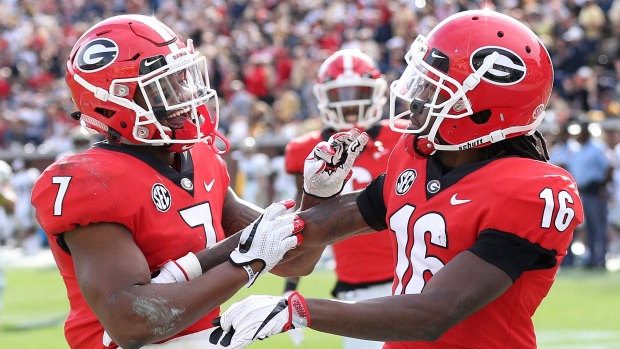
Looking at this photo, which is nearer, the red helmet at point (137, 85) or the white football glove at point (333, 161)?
the red helmet at point (137, 85)

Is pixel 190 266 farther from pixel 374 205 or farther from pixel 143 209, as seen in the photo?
pixel 374 205

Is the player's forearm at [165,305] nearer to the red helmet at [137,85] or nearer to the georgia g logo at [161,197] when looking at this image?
the georgia g logo at [161,197]

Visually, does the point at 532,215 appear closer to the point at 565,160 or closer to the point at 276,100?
the point at 565,160

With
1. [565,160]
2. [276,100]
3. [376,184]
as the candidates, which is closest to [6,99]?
[276,100]

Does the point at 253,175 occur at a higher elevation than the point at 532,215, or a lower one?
lower

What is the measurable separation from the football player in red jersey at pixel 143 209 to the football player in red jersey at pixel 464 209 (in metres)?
0.30


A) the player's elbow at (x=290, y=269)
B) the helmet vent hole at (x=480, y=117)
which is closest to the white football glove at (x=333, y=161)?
the player's elbow at (x=290, y=269)

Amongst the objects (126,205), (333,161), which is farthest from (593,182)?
(126,205)

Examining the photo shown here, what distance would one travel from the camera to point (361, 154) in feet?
18.2

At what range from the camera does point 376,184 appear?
327cm

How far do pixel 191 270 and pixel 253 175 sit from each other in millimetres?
11790

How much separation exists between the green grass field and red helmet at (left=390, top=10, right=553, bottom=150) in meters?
4.56

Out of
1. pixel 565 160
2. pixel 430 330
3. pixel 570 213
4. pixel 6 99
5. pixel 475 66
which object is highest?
pixel 475 66

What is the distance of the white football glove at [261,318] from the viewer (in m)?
2.58
